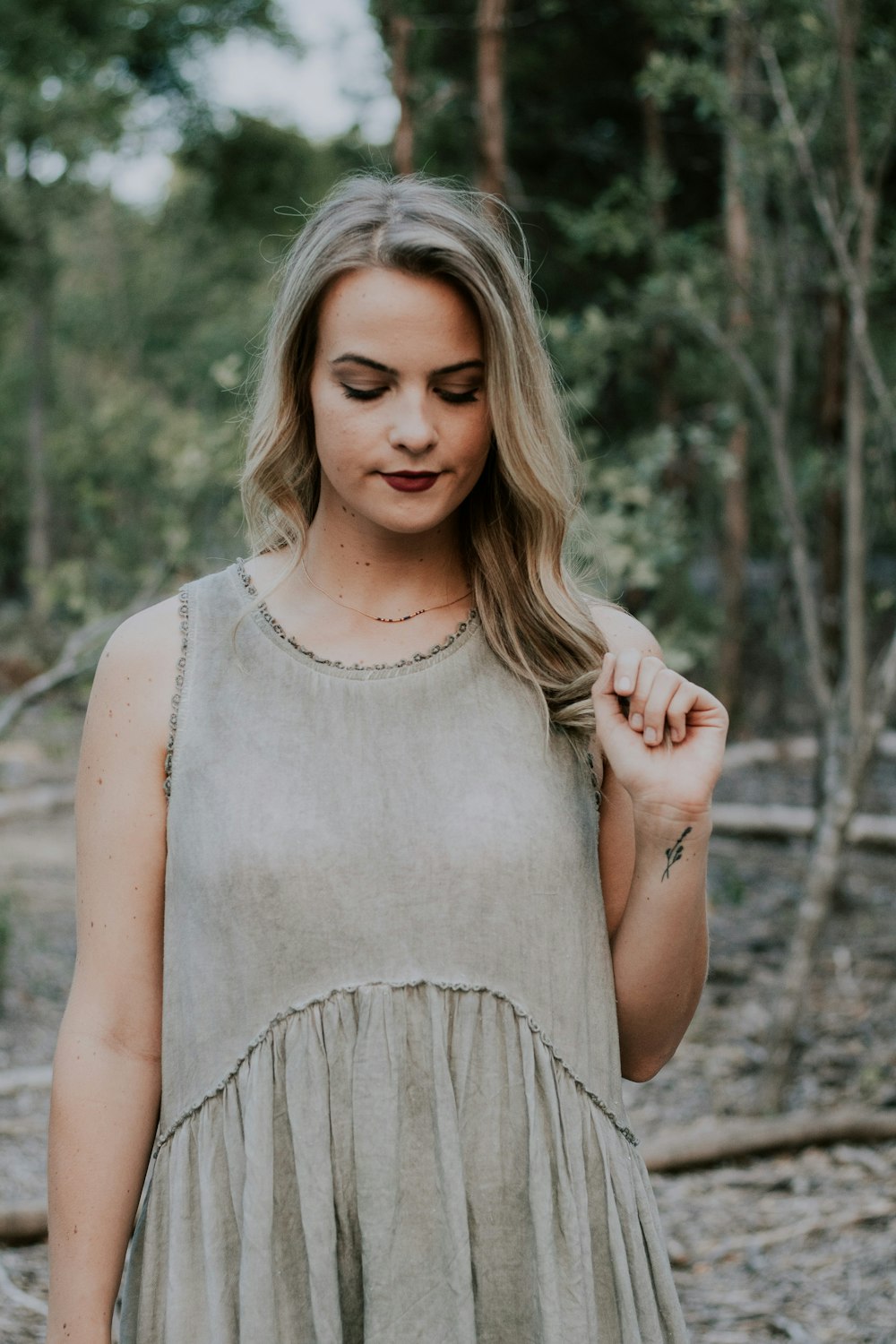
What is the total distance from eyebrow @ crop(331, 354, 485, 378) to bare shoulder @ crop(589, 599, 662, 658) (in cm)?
39

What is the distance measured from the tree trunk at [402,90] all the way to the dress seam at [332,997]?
6097mm

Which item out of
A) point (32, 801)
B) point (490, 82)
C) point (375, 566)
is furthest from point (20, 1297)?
point (32, 801)

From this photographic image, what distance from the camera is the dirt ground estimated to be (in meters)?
3.38

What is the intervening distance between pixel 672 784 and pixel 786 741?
9.49 metres

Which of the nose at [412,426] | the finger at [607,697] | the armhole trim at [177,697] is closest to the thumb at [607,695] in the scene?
the finger at [607,697]

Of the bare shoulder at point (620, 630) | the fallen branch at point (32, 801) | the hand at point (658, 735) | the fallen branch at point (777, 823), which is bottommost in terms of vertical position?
→ the fallen branch at point (777, 823)

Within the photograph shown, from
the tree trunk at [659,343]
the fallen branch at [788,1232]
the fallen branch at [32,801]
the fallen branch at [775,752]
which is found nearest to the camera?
the fallen branch at [788,1232]

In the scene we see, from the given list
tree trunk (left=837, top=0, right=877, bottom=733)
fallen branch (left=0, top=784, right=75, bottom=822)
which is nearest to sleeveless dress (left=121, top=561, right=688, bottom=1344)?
tree trunk (left=837, top=0, right=877, bottom=733)

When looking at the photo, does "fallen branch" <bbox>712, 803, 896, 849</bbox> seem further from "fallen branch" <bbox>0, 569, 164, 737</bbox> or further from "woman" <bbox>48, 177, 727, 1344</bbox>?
"woman" <bbox>48, 177, 727, 1344</bbox>

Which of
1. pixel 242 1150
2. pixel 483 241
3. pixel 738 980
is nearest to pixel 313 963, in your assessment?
pixel 242 1150

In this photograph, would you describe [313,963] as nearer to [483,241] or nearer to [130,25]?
[483,241]

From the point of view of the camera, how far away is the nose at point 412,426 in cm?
158

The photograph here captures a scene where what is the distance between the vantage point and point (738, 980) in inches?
243

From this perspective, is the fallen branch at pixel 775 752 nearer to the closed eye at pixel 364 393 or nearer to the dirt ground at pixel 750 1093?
the dirt ground at pixel 750 1093
